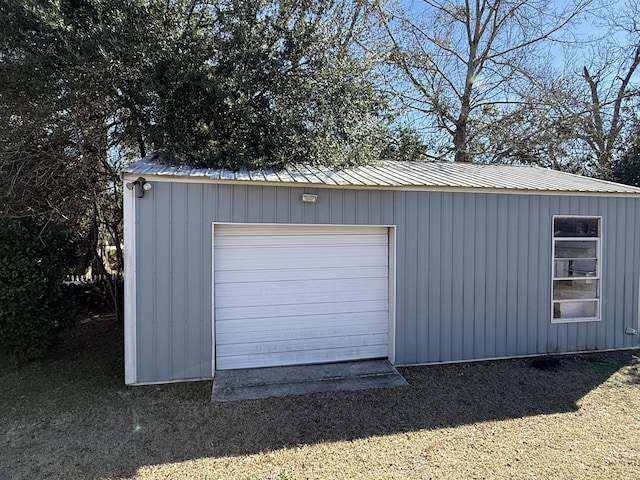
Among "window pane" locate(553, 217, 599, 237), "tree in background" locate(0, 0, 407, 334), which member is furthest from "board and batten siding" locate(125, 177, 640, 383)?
"tree in background" locate(0, 0, 407, 334)

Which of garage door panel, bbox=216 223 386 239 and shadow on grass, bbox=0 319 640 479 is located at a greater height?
garage door panel, bbox=216 223 386 239

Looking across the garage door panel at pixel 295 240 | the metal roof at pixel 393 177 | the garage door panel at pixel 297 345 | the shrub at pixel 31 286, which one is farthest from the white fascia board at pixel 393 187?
the garage door panel at pixel 297 345

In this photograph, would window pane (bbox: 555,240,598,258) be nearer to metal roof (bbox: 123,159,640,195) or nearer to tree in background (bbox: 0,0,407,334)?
metal roof (bbox: 123,159,640,195)

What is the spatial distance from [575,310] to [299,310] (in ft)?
14.2

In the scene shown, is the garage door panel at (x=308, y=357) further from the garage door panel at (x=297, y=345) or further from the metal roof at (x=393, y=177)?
the metal roof at (x=393, y=177)

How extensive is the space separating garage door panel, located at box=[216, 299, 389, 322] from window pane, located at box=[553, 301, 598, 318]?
2728 mm

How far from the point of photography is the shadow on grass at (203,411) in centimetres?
329

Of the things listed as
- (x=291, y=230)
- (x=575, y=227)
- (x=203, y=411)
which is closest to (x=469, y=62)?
(x=575, y=227)

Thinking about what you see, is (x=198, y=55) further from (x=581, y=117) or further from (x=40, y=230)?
(x=581, y=117)

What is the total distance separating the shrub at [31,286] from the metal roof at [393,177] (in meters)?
1.58

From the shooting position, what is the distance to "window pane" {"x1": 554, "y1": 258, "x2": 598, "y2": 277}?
5.94 metres

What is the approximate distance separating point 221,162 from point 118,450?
377 centimetres

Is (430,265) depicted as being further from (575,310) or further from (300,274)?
(575,310)

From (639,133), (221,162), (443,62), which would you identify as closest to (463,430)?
(221,162)
